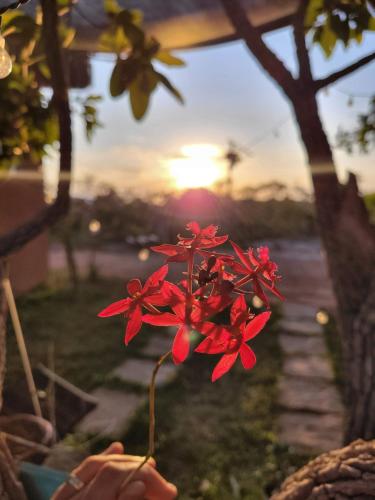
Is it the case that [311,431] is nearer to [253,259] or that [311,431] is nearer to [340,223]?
[340,223]

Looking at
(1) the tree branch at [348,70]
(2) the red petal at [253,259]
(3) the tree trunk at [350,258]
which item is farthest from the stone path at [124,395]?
(2) the red petal at [253,259]

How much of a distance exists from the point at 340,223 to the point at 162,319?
6.01 feet

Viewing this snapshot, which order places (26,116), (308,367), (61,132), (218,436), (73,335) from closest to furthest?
(61,132) < (26,116) < (218,436) < (308,367) < (73,335)

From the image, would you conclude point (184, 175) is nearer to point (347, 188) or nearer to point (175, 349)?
point (347, 188)

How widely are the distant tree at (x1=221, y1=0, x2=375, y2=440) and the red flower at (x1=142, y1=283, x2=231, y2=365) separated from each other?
71.5 inches

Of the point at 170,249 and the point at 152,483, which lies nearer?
the point at 170,249

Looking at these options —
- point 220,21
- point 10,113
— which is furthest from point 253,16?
point 10,113

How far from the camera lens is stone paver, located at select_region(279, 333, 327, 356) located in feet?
18.6

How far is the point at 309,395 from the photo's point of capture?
14.7ft

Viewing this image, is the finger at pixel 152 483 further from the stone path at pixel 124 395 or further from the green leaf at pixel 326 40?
the stone path at pixel 124 395

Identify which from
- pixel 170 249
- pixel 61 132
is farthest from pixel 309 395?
pixel 170 249

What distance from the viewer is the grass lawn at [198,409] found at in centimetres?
328

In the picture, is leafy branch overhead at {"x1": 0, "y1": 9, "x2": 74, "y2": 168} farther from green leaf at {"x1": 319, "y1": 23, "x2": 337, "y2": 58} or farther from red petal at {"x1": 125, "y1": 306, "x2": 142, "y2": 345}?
red petal at {"x1": 125, "y1": 306, "x2": 142, "y2": 345}

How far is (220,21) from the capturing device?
3465 mm
